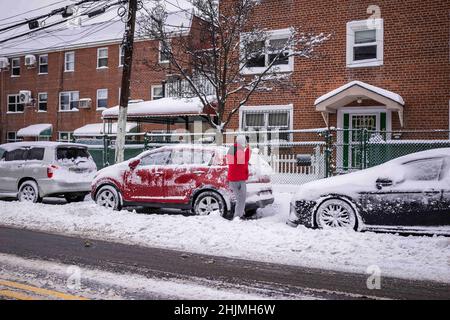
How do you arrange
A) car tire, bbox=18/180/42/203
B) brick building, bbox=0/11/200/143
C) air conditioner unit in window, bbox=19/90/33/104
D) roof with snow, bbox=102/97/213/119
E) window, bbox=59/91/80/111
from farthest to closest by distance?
1. air conditioner unit in window, bbox=19/90/33/104
2. window, bbox=59/91/80/111
3. brick building, bbox=0/11/200/143
4. roof with snow, bbox=102/97/213/119
5. car tire, bbox=18/180/42/203

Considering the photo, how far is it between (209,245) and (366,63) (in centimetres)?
1156

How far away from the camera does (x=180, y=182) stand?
1030 centimetres

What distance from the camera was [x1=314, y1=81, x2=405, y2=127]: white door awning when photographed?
585 inches

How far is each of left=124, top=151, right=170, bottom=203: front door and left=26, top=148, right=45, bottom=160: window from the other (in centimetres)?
340

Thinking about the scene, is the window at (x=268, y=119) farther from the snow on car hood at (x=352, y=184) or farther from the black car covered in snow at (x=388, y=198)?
the black car covered in snow at (x=388, y=198)

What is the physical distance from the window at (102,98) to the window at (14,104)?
315 inches

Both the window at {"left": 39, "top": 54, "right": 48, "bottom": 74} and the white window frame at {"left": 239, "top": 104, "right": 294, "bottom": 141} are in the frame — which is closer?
the white window frame at {"left": 239, "top": 104, "right": 294, "bottom": 141}

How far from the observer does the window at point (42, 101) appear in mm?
34875

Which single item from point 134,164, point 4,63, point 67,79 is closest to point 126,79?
point 134,164

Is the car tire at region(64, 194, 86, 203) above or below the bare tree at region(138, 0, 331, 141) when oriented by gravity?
below

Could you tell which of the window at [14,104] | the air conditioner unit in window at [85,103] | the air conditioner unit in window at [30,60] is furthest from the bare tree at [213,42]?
the window at [14,104]

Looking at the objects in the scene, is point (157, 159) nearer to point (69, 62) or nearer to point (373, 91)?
point (373, 91)

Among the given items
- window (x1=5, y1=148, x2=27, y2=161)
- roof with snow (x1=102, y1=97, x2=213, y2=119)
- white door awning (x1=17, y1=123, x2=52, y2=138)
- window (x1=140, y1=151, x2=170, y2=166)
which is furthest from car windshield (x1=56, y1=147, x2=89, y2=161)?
white door awning (x1=17, y1=123, x2=52, y2=138)

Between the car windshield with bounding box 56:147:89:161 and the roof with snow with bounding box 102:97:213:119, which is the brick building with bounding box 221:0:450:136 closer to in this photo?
the roof with snow with bounding box 102:97:213:119
